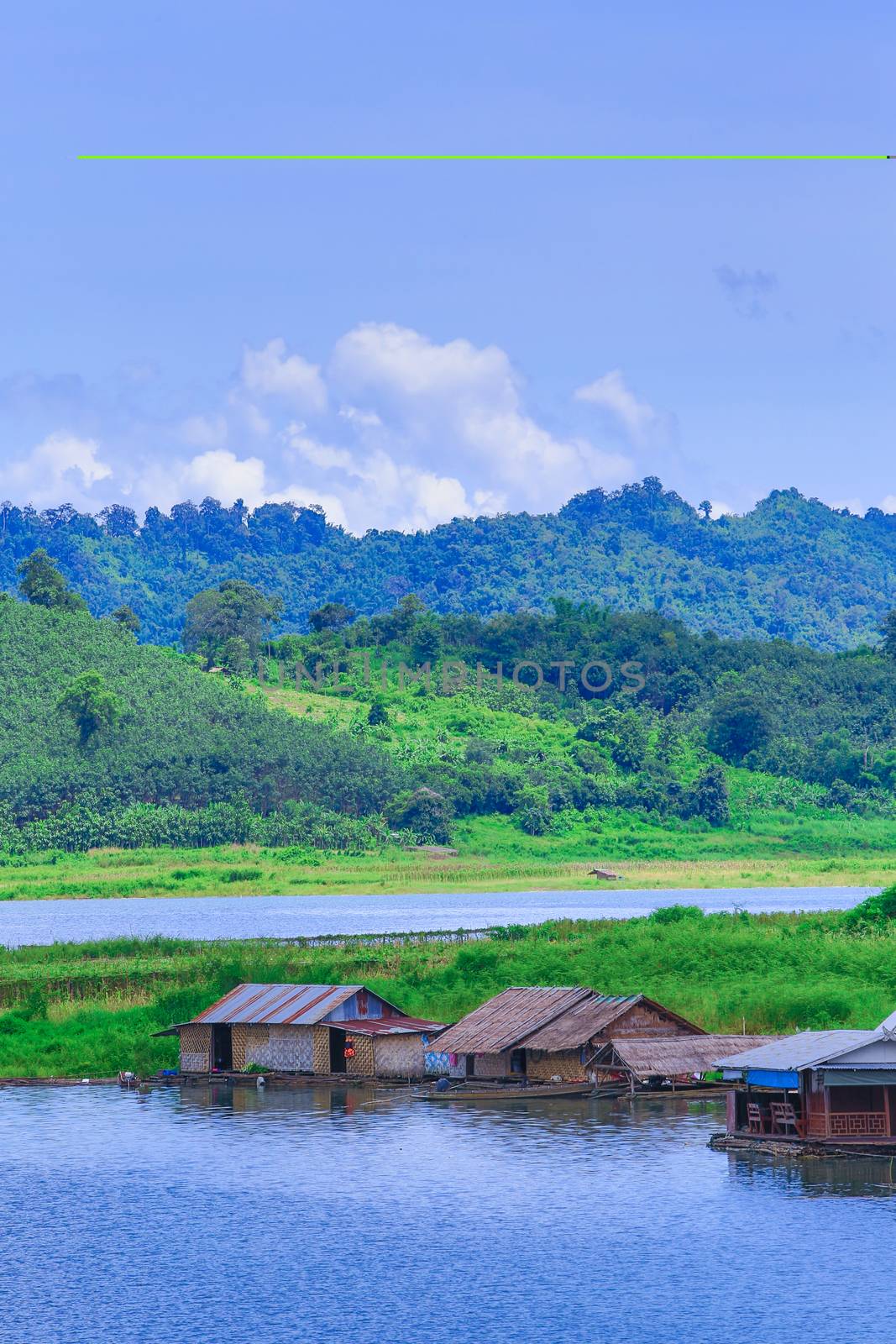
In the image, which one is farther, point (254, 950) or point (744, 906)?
point (744, 906)

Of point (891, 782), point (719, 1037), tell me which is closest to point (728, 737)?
point (891, 782)

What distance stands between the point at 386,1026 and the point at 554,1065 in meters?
5.59

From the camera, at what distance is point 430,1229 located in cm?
4191

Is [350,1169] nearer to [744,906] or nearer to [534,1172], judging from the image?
[534,1172]

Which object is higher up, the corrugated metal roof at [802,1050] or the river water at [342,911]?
the river water at [342,911]

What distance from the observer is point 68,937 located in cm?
10012

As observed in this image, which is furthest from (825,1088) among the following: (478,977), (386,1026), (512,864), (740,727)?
(740,727)

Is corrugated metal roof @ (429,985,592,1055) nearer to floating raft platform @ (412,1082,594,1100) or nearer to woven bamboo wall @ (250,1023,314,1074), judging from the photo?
floating raft platform @ (412,1082,594,1100)

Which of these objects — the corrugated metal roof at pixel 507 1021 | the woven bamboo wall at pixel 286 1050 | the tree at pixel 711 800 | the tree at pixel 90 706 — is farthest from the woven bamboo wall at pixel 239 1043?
the tree at pixel 711 800

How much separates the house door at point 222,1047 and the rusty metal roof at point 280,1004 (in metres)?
0.42

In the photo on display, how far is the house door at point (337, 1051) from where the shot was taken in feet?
189

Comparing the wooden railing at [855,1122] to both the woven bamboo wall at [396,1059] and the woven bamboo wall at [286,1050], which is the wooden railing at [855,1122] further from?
the woven bamboo wall at [286,1050]

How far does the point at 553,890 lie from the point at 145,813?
36420mm

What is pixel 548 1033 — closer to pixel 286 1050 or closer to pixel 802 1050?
pixel 286 1050
